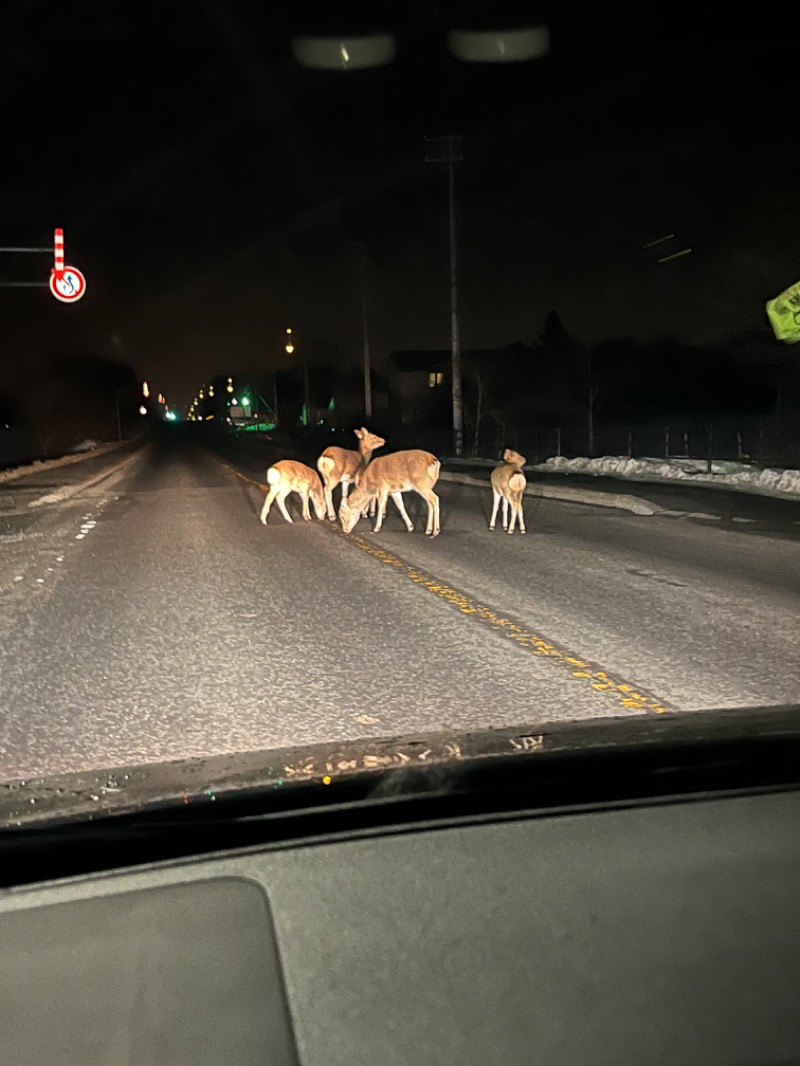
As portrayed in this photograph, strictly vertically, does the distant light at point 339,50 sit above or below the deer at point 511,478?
above

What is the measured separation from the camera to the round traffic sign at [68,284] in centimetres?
2827

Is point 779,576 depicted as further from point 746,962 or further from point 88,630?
point 746,962

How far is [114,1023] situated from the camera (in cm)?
207

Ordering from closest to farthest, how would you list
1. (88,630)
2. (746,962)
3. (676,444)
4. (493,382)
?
1. (746,962)
2. (88,630)
3. (676,444)
4. (493,382)

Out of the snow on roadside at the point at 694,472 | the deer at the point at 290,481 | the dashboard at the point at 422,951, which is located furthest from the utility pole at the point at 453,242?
the dashboard at the point at 422,951

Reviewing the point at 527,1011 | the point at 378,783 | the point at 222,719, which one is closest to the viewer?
the point at 527,1011

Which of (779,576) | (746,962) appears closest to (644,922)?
(746,962)

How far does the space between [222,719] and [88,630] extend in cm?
342

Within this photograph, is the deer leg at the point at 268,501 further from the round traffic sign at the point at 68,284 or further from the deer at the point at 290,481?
the round traffic sign at the point at 68,284

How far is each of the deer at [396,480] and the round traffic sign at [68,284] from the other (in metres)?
14.8

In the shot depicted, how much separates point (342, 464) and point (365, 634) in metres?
9.93

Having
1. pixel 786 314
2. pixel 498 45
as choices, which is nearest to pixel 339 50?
pixel 498 45

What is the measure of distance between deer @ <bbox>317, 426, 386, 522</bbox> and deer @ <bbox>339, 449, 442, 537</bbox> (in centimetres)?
146

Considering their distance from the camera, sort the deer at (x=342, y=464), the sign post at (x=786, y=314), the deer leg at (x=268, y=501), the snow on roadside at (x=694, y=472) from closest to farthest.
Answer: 1. the deer leg at (x=268, y=501)
2. the deer at (x=342, y=464)
3. the snow on roadside at (x=694, y=472)
4. the sign post at (x=786, y=314)
